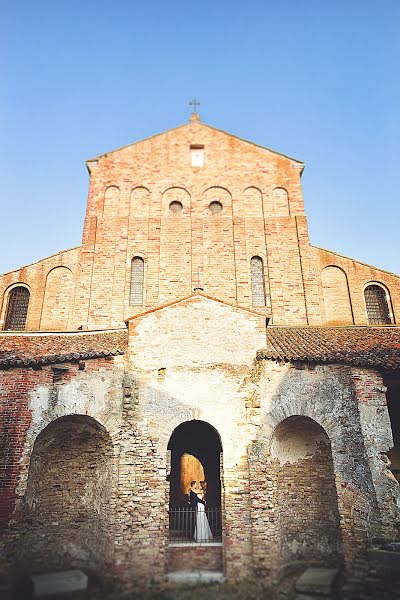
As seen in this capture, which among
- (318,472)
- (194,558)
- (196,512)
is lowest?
(194,558)

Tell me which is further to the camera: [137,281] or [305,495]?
[137,281]

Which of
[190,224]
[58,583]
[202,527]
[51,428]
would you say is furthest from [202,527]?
[190,224]

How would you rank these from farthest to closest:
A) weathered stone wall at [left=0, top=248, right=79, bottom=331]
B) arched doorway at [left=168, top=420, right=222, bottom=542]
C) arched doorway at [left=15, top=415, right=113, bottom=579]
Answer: weathered stone wall at [left=0, top=248, right=79, bottom=331]
arched doorway at [left=168, top=420, right=222, bottom=542]
arched doorway at [left=15, top=415, right=113, bottom=579]

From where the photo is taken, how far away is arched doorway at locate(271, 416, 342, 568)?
34.9 ft

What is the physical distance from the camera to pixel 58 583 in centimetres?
924

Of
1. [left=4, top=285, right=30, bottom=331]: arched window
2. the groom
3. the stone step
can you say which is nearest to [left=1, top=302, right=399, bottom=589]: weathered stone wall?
the stone step

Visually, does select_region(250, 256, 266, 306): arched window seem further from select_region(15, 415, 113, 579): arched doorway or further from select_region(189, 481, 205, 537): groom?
select_region(15, 415, 113, 579): arched doorway

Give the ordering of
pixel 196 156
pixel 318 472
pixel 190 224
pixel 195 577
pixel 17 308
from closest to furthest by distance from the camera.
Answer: pixel 195 577 < pixel 318 472 < pixel 17 308 < pixel 190 224 < pixel 196 156

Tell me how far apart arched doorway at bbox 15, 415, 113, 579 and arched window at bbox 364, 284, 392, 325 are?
10258 mm

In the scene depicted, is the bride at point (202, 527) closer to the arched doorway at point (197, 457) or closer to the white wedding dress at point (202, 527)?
the white wedding dress at point (202, 527)

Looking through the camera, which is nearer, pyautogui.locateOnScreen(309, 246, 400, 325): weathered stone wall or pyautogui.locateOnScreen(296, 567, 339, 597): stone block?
pyautogui.locateOnScreen(296, 567, 339, 597): stone block

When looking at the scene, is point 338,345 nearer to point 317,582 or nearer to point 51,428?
point 317,582

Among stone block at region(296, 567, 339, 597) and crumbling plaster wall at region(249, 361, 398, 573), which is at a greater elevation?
crumbling plaster wall at region(249, 361, 398, 573)

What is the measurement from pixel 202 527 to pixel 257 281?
8476 millimetres
